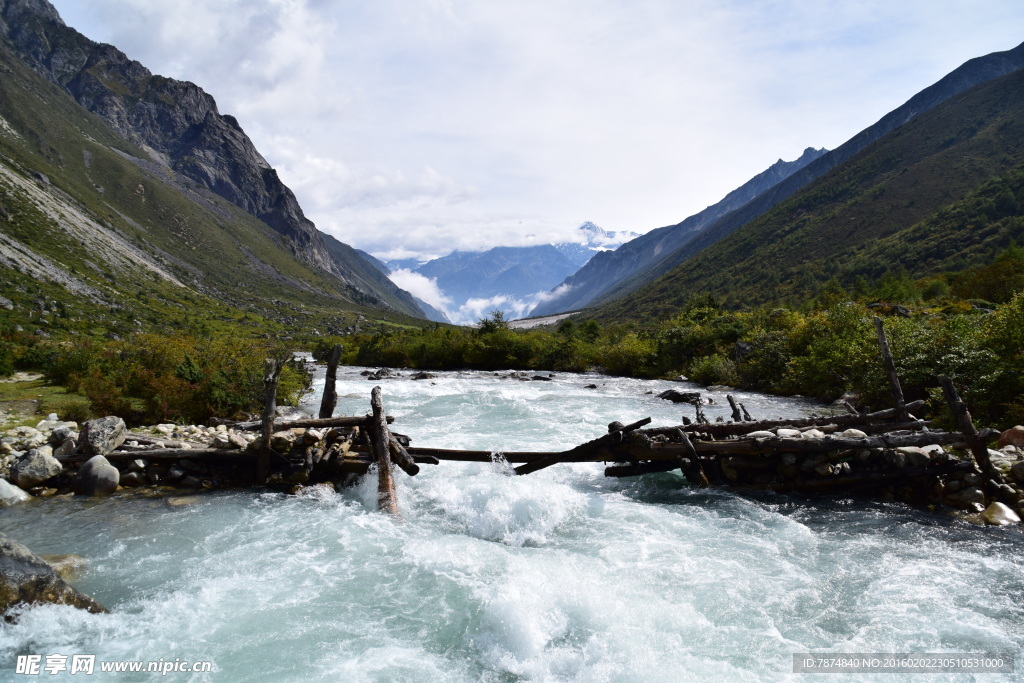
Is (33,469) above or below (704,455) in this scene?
above

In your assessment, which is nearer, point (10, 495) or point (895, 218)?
point (10, 495)

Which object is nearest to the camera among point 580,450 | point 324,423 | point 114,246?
point 324,423

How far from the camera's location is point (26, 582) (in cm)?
594

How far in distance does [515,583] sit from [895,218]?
4493 inches

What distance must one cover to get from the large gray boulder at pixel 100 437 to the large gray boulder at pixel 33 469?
0.56 m

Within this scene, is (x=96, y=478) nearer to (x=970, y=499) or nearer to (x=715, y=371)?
(x=970, y=499)

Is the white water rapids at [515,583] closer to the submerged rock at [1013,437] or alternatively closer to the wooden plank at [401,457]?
the wooden plank at [401,457]

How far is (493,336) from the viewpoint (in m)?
51.4

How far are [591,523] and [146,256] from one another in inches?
5208

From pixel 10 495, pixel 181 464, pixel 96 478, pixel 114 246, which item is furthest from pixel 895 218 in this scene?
pixel 114 246

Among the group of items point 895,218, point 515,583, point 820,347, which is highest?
point 895,218

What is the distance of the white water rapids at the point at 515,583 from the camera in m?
5.88

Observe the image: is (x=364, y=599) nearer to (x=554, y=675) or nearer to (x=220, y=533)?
(x=554, y=675)

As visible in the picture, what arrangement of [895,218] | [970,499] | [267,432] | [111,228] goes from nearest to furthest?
[970,499]
[267,432]
[895,218]
[111,228]
